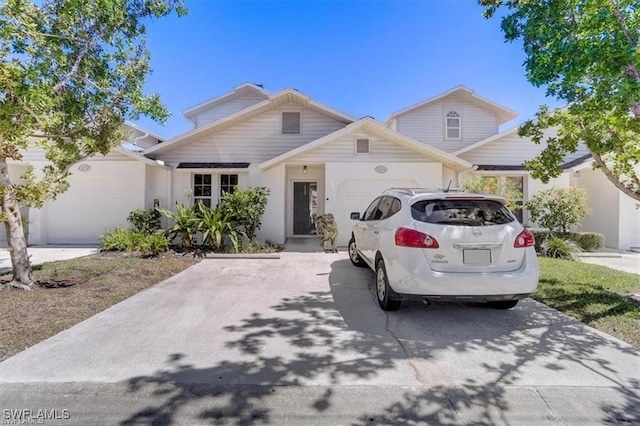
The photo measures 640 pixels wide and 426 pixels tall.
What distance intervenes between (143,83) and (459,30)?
8383mm

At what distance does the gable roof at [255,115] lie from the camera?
12.3 meters

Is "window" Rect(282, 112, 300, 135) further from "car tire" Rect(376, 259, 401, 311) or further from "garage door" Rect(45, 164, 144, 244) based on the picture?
"car tire" Rect(376, 259, 401, 311)

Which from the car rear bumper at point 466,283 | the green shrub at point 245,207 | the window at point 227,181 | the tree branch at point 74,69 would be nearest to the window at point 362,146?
the green shrub at point 245,207

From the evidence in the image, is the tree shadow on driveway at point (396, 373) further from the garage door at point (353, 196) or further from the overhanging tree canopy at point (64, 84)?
the garage door at point (353, 196)

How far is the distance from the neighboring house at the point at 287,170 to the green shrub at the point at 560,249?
10.2 feet

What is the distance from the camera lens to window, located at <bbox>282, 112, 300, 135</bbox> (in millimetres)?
13047

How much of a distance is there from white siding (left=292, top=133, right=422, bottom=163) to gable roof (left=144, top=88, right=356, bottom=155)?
5.89ft

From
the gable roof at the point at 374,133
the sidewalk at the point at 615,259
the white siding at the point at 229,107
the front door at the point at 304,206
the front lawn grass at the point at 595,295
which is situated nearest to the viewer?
the front lawn grass at the point at 595,295

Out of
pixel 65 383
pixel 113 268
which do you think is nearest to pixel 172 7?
pixel 113 268

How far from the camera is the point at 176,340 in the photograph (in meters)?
4.00

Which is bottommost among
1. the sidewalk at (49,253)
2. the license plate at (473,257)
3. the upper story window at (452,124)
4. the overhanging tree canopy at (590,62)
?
the sidewalk at (49,253)

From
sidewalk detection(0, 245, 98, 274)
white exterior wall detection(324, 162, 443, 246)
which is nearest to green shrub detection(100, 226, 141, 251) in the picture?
sidewalk detection(0, 245, 98, 274)

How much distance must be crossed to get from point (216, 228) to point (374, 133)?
20.8 feet

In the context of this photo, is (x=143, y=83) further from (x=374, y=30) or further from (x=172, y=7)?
(x=374, y=30)
